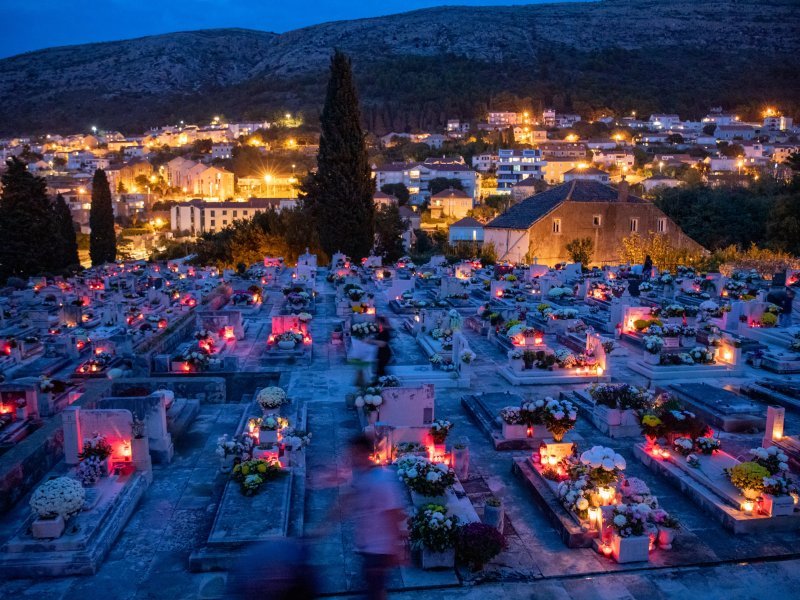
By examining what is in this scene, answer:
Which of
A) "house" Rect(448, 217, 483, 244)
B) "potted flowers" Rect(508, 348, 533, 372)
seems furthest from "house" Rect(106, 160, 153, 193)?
"potted flowers" Rect(508, 348, 533, 372)

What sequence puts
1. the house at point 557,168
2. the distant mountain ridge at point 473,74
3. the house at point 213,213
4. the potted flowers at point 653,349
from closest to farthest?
the potted flowers at point 653,349
the house at point 213,213
the house at point 557,168
the distant mountain ridge at point 473,74

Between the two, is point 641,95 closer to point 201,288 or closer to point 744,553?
point 201,288

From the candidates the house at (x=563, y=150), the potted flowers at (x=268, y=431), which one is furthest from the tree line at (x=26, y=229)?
the house at (x=563, y=150)

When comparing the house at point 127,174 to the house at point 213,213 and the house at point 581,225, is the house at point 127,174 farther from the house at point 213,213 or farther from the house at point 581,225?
the house at point 581,225

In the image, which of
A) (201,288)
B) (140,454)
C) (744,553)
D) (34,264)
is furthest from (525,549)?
(34,264)

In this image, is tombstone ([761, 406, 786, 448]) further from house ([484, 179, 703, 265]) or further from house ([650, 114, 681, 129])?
house ([650, 114, 681, 129])

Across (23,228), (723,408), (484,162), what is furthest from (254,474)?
(484,162)
